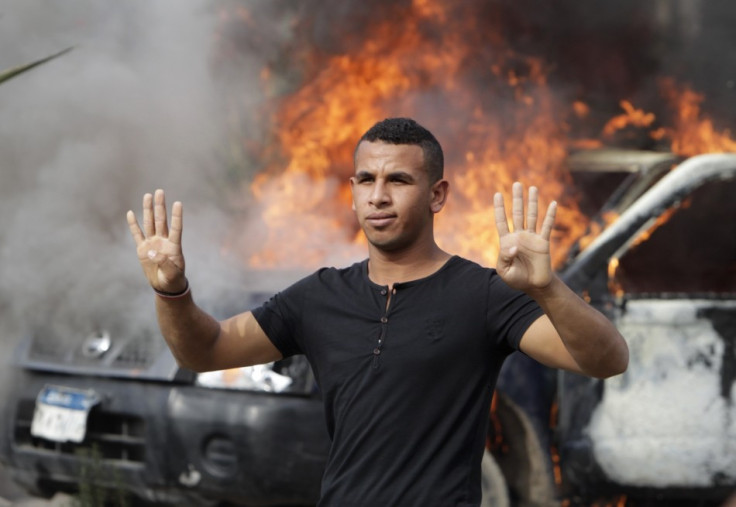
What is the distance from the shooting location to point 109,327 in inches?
200

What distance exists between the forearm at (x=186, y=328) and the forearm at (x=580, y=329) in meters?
0.79

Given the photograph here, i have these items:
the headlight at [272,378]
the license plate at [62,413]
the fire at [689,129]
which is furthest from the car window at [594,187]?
the license plate at [62,413]

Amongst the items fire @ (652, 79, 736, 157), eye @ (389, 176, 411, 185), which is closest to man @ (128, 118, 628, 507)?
eye @ (389, 176, 411, 185)

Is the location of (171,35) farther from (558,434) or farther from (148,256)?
(148,256)

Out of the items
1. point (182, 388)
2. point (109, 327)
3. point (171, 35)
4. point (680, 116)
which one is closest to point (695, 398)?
point (182, 388)

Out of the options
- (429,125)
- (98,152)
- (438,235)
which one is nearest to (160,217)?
(438,235)

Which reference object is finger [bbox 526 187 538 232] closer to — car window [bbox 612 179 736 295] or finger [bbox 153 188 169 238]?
finger [bbox 153 188 169 238]

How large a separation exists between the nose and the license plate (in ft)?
9.51

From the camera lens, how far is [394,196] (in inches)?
91.1

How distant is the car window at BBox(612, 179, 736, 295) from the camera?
19.1ft

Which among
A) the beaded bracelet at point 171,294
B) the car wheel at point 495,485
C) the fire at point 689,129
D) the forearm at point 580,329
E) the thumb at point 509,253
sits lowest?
the car wheel at point 495,485

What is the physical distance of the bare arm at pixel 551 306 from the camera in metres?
2.09

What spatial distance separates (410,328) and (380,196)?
0.98 feet

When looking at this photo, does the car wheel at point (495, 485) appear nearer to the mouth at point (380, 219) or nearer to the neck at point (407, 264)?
the neck at point (407, 264)
